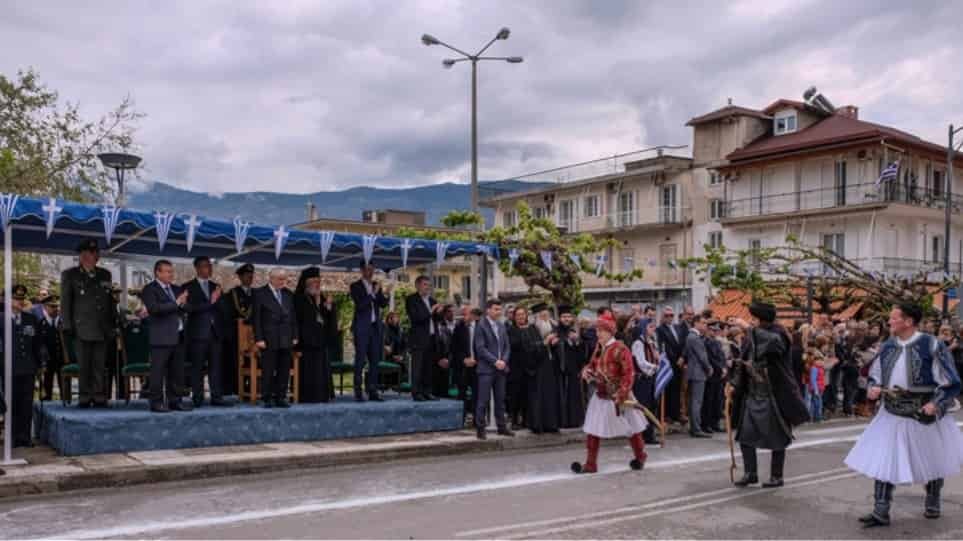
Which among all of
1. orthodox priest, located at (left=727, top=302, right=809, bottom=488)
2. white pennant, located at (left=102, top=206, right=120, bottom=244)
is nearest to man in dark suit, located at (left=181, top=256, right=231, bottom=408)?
white pennant, located at (left=102, top=206, right=120, bottom=244)

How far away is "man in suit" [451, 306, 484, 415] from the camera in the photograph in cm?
1366

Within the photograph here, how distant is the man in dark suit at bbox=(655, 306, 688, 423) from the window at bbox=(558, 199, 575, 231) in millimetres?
36693

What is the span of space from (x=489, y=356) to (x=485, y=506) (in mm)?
4378

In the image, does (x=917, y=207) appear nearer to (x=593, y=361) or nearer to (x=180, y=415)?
(x=593, y=361)

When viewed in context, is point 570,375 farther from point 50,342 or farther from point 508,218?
point 508,218

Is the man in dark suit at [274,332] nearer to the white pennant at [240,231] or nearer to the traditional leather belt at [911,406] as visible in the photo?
the white pennant at [240,231]

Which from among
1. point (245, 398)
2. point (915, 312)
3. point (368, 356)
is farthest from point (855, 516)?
point (245, 398)

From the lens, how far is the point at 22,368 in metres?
10.7

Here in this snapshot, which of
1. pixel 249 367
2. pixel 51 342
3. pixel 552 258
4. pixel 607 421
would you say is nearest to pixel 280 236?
pixel 249 367

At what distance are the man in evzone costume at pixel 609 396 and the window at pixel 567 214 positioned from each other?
4171cm

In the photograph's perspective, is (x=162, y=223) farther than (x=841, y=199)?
No

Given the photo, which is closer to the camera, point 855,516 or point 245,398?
point 855,516

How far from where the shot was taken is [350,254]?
46.8 ft

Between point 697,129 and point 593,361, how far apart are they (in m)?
38.4
